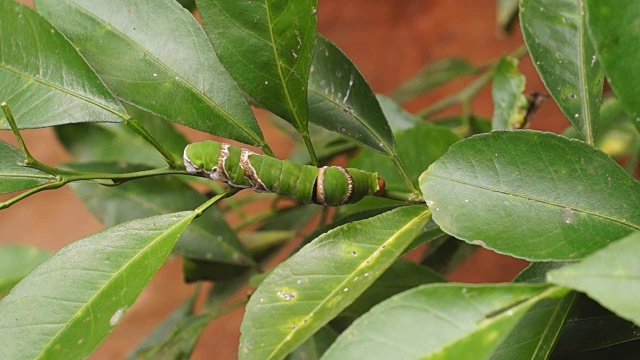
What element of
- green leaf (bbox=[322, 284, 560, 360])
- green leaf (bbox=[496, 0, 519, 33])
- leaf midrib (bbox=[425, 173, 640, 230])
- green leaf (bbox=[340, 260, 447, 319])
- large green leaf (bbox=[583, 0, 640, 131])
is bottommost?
green leaf (bbox=[340, 260, 447, 319])

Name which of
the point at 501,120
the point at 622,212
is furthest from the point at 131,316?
the point at 622,212

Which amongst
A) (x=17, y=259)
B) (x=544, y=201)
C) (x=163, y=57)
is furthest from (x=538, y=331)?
(x=17, y=259)

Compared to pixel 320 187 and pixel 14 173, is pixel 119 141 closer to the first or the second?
pixel 14 173

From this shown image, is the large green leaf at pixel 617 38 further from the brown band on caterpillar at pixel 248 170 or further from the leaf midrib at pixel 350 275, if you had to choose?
the brown band on caterpillar at pixel 248 170

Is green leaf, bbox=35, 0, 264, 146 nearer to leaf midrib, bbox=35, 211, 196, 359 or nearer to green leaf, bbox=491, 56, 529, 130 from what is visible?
leaf midrib, bbox=35, 211, 196, 359

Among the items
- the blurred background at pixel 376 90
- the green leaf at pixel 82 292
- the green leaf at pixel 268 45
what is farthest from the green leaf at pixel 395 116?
the blurred background at pixel 376 90

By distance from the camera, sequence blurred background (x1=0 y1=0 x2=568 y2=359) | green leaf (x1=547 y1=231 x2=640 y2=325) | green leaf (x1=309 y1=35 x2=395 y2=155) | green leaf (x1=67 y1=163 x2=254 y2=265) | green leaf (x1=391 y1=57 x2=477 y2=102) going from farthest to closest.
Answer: blurred background (x1=0 y1=0 x2=568 y2=359)
green leaf (x1=391 y1=57 x2=477 y2=102)
green leaf (x1=67 y1=163 x2=254 y2=265)
green leaf (x1=309 y1=35 x2=395 y2=155)
green leaf (x1=547 y1=231 x2=640 y2=325)

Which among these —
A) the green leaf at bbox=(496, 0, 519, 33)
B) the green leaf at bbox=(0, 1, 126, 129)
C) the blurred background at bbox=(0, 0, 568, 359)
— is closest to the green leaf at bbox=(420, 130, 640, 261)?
the green leaf at bbox=(0, 1, 126, 129)
